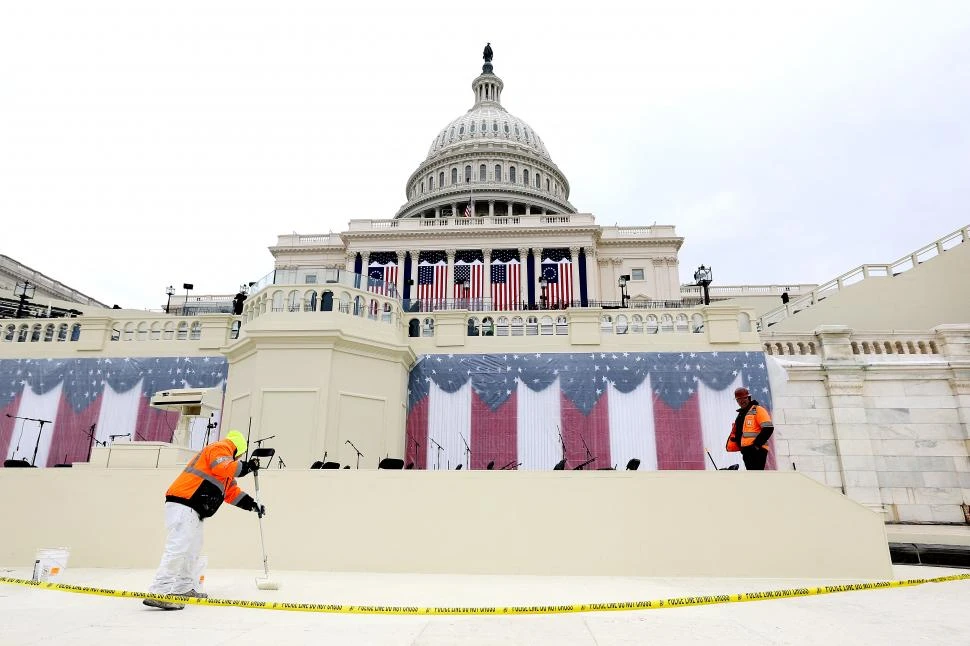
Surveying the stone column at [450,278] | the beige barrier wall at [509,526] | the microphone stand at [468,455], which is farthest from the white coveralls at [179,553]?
the stone column at [450,278]

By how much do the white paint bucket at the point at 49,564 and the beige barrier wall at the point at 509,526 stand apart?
1048 millimetres

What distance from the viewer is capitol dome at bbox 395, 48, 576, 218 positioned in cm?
6894

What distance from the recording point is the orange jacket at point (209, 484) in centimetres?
666

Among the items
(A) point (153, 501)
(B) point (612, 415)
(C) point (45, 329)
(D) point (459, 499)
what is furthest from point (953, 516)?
(C) point (45, 329)

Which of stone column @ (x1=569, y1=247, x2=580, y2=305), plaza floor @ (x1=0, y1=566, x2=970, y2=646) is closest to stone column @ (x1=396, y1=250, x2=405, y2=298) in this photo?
stone column @ (x1=569, y1=247, x2=580, y2=305)

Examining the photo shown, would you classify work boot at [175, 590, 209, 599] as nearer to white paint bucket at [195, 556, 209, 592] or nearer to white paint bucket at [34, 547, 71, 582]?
white paint bucket at [195, 556, 209, 592]

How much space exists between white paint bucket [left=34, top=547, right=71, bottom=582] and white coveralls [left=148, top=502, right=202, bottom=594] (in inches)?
98.4

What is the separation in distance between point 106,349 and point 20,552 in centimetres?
791

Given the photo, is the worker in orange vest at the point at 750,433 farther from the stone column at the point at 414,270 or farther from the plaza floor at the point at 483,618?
the stone column at the point at 414,270

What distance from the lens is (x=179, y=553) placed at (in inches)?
250

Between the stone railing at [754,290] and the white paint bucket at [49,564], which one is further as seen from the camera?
the stone railing at [754,290]

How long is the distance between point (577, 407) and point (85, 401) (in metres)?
13.2

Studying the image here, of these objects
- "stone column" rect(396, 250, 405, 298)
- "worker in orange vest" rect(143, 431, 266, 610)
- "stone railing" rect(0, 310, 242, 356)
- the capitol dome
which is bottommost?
"worker in orange vest" rect(143, 431, 266, 610)

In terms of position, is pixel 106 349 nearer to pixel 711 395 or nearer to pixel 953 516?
pixel 711 395
